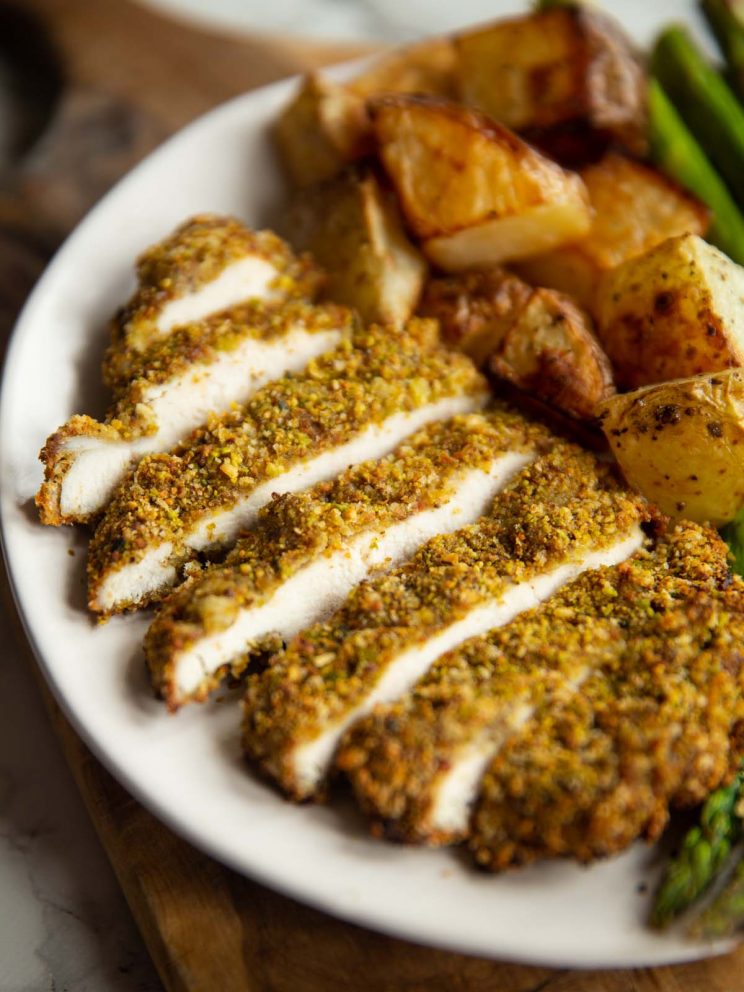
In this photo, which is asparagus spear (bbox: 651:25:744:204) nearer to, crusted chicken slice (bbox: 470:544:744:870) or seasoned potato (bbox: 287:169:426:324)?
seasoned potato (bbox: 287:169:426:324)

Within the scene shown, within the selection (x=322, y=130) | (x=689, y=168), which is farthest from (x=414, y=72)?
(x=689, y=168)

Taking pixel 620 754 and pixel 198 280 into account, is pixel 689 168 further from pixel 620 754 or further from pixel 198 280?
pixel 620 754

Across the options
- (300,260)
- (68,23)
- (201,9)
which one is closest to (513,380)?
(300,260)

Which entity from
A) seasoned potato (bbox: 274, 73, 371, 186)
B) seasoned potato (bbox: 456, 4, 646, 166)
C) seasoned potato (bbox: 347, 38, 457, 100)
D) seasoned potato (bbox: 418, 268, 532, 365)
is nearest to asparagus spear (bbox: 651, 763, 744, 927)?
seasoned potato (bbox: 418, 268, 532, 365)

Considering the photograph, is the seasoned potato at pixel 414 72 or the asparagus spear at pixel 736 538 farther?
the seasoned potato at pixel 414 72

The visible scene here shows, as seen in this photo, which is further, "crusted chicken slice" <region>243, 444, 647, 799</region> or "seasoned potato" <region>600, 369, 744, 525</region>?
"seasoned potato" <region>600, 369, 744, 525</region>

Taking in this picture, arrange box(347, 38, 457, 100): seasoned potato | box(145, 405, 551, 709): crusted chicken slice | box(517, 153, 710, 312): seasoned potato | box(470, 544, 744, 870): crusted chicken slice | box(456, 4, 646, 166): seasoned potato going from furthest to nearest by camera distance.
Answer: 1. box(347, 38, 457, 100): seasoned potato
2. box(456, 4, 646, 166): seasoned potato
3. box(517, 153, 710, 312): seasoned potato
4. box(145, 405, 551, 709): crusted chicken slice
5. box(470, 544, 744, 870): crusted chicken slice

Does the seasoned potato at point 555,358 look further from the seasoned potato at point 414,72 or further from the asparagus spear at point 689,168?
the seasoned potato at point 414,72

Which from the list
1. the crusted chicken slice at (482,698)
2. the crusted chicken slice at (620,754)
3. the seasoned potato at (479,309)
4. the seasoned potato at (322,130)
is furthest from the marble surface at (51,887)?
the seasoned potato at (322,130)
